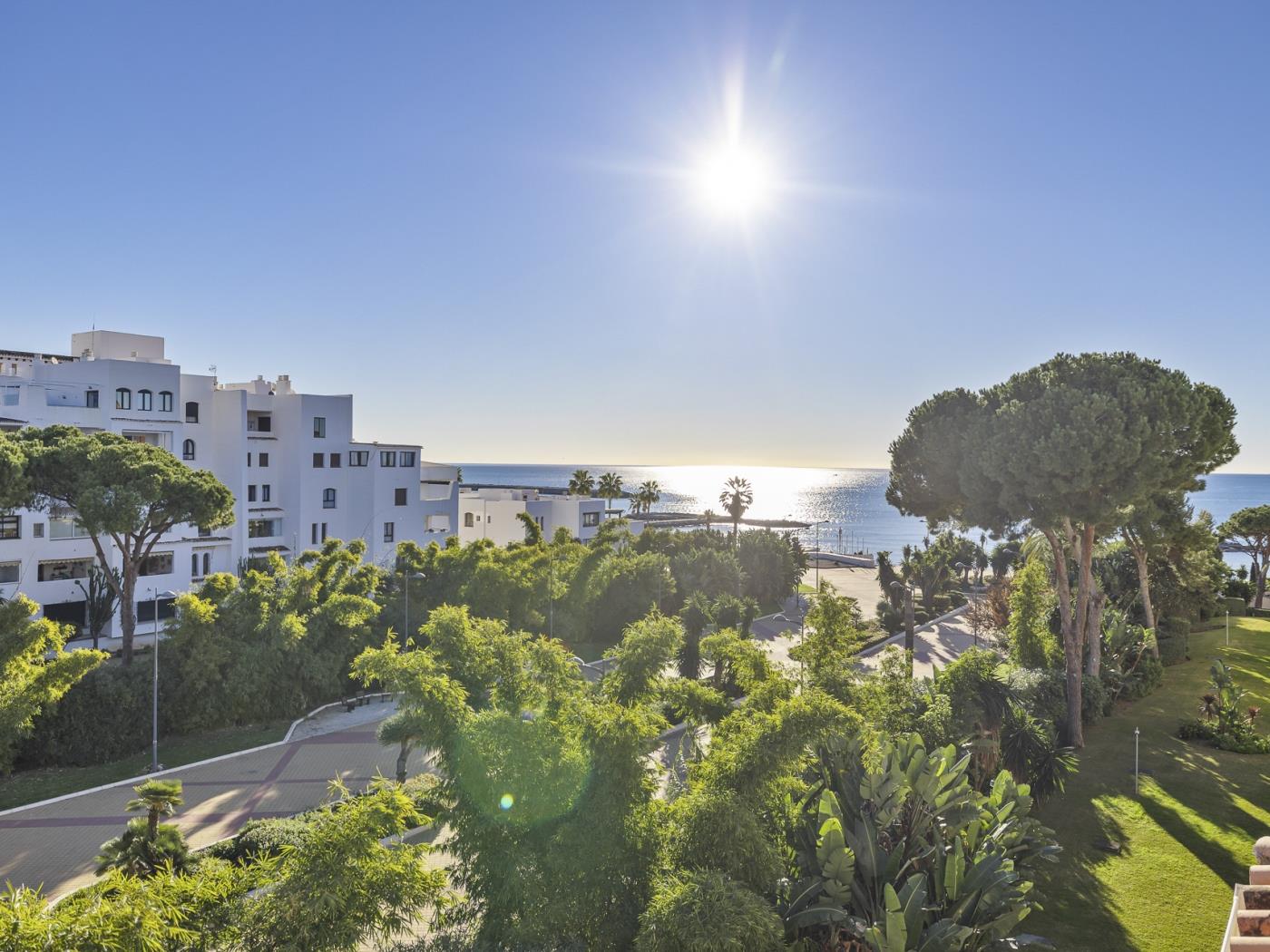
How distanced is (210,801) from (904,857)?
15.6 metres

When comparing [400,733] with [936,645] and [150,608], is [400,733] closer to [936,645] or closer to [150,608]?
[150,608]

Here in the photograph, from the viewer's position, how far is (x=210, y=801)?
1838cm

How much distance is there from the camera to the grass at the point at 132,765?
744 inches

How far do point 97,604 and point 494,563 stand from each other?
15091 mm

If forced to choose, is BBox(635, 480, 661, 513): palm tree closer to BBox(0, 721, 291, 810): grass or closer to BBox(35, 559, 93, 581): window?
BBox(35, 559, 93, 581): window

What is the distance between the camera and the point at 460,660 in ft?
37.8

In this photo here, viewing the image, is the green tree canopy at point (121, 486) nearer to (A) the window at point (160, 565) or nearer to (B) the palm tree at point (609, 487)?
(A) the window at point (160, 565)

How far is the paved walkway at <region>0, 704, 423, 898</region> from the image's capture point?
15336 millimetres

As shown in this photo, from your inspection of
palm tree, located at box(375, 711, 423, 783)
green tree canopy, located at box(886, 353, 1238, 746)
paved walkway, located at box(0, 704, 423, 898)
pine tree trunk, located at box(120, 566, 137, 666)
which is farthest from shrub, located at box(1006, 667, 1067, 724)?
pine tree trunk, located at box(120, 566, 137, 666)

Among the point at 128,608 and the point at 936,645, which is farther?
the point at 936,645

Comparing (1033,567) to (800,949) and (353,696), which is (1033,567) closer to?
(800,949)

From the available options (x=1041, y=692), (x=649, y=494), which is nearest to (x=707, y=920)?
(x=1041, y=692)

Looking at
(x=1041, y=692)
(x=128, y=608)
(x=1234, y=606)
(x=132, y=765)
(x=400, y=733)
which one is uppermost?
(x=128, y=608)

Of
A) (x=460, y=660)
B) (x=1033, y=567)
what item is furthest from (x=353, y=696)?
(x=1033, y=567)
